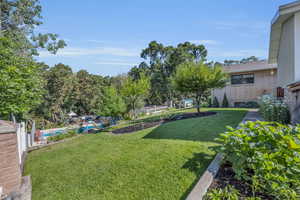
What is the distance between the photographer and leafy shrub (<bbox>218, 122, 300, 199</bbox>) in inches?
73.2

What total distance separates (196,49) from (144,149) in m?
31.4

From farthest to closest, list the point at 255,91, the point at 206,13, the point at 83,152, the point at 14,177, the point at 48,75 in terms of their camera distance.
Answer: the point at 48,75 → the point at 255,91 → the point at 206,13 → the point at 83,152 → the point at 14,177

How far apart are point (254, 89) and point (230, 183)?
15.1 metres

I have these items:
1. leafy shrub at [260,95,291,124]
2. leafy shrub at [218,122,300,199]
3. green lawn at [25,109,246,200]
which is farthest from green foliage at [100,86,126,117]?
leafy shrub at [218,122,300,199]

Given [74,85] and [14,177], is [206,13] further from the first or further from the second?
[74,85]

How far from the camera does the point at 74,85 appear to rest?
81.7 ft

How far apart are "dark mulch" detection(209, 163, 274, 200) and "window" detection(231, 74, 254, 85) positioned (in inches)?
576

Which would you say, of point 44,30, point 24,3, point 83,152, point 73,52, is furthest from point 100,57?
point 83,152

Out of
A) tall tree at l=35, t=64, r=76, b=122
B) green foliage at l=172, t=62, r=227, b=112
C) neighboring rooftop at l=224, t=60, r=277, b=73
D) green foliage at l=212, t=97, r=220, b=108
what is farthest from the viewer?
tall tree at l=35, t=64, r=76, b=122

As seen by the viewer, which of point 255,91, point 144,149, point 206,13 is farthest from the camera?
point 255,91

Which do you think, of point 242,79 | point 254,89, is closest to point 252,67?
point 242,79

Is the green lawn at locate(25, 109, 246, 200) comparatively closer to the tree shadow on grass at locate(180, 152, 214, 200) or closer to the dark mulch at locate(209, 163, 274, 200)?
the tree shadow on grass at locate(180, 152, 214, 200)

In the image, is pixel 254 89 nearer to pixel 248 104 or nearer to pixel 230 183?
pixel 248 104

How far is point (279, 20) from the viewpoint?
272 inches
